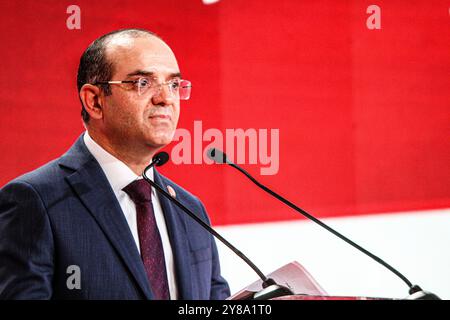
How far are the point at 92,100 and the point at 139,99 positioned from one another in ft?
0.53

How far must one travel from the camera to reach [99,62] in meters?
1.91

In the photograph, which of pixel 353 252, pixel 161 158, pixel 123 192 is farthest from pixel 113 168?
pixel 353 252

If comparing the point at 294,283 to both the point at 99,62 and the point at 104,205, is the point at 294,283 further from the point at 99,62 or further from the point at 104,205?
the point at 99,62

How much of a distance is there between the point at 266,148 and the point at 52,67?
2.60ft

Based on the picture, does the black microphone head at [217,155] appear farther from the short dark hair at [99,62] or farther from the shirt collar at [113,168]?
the short dark hair at [99,62]

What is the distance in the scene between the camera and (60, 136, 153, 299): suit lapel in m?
1.74

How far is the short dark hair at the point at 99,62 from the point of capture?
1899 millimetres

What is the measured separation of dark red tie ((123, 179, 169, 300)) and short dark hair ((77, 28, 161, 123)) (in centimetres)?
31

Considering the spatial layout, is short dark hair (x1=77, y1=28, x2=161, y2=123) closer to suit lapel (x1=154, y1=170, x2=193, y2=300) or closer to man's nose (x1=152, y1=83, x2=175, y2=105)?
man's nose (x1=152, y1=83, x2=175, y2=105)

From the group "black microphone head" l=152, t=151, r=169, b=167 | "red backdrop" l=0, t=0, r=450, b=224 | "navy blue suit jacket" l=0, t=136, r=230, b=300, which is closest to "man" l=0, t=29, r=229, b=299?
"navy blue suit jacket" l=0, t=136, r=230, b=300
